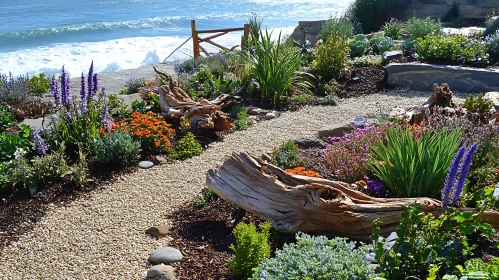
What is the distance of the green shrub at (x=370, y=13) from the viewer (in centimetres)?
2012

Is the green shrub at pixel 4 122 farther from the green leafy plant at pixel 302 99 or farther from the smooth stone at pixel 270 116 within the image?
the green leafy plant at pixel 302 99

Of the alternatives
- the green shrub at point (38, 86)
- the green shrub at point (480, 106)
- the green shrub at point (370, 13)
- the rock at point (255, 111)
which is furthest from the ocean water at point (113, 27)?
the green shrub at point (480, 106)

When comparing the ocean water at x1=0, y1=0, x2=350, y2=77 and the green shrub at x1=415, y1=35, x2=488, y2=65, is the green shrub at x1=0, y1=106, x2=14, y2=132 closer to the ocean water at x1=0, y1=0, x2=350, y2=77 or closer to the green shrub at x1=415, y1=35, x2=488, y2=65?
the green shrub at x1=415, y1=35, x2=488, y2=65

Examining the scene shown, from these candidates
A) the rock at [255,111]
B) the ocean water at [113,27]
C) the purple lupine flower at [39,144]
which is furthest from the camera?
the ocean water at [113,27]

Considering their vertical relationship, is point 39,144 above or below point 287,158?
above

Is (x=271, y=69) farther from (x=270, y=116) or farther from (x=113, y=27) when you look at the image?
(x=113, y=27)

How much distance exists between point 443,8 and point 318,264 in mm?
20447

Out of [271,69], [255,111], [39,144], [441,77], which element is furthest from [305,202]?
[441,77]

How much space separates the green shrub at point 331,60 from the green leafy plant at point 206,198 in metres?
5.64

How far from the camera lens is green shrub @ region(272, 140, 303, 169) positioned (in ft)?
18.4

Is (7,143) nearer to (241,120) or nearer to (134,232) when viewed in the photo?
(134,232)

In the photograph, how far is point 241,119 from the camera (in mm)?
7746

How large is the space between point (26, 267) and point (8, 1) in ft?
126

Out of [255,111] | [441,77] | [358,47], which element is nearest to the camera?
[255,111]
